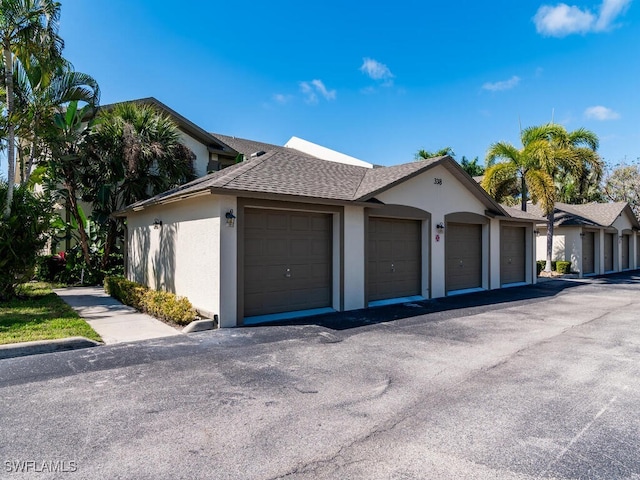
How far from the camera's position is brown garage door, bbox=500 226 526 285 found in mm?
16641

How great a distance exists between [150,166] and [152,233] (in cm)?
460

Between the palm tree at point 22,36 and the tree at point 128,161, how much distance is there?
166 inches

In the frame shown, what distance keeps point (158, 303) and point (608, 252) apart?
29.1m

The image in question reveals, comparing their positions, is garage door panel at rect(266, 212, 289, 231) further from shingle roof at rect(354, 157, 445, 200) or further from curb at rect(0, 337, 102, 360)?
curb at rect(0, 337, 102, 360)

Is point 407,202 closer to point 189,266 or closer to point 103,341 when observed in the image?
point 189,266

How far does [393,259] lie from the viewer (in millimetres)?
12078

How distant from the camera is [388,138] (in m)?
24.9

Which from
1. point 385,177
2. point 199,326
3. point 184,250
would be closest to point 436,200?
point 385,177

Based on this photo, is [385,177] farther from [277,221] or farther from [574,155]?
[574,155]

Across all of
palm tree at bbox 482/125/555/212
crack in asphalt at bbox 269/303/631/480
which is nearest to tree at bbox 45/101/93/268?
crack in asphalt at bbox 269/303/631/480

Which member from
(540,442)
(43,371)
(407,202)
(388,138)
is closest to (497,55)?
(388,138)

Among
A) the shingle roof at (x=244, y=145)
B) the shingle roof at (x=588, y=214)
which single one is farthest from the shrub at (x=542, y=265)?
the shingle roof at (x=244, y=145)

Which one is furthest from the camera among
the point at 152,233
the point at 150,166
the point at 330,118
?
the point at 330,118

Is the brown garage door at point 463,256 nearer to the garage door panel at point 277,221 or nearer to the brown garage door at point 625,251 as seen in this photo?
the garage door panel at point 277,221
